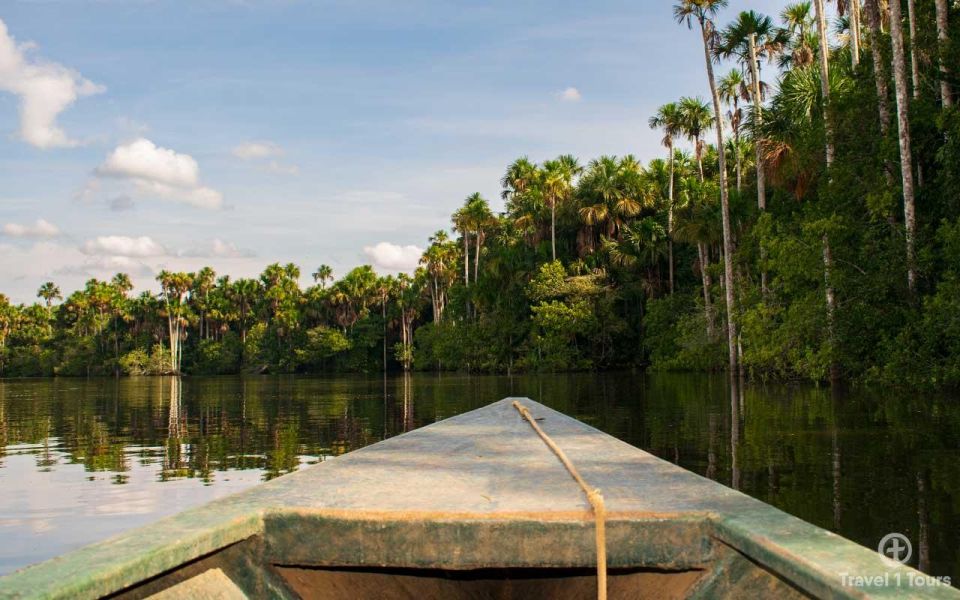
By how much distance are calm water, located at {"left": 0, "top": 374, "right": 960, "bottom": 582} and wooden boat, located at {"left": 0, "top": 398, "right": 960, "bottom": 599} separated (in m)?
3.01

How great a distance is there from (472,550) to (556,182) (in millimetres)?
50366

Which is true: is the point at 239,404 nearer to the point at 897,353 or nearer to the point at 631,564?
the point at 897,353

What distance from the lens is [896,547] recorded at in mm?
5598

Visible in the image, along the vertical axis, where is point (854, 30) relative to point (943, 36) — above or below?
above

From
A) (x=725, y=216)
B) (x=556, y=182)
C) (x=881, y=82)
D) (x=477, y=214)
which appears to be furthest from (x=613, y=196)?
(x=881, y=82)

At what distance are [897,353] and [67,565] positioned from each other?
19.8 meters

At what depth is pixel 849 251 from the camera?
71.5ft

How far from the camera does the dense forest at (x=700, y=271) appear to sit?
66.4ft

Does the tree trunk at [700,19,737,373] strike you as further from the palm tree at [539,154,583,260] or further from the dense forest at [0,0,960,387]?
the palm tree at [539,154,583,260]

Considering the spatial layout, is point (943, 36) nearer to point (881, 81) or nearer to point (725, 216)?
point (881, 81)

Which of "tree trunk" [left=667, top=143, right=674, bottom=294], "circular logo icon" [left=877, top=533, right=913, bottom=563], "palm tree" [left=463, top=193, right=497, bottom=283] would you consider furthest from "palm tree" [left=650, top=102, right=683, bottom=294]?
"circular logo icon" [left=877, top=533, right=913, bottom=563]

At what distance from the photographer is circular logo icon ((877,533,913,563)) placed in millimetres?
5395

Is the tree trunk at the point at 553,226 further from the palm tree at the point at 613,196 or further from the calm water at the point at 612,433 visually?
the calm water at the point at 612,433

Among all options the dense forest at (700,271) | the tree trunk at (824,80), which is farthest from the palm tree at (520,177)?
the tree trunk at (824,80)
